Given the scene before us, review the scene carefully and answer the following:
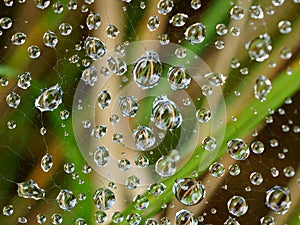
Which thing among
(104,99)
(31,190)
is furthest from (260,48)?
(31,190)

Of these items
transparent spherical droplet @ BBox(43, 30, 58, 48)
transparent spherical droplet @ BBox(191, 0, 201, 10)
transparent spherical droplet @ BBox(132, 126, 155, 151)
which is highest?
transparent spherical droplet @ BBox(191, 0, 201, 10)

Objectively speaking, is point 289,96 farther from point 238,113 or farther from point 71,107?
point 71,107

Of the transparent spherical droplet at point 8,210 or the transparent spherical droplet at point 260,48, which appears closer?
the transparent spherical droplet at point 260,48

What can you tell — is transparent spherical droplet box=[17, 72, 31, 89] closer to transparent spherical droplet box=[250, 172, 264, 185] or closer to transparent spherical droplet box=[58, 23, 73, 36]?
transparent spherical droplet box=[58, 23, 73, 36]

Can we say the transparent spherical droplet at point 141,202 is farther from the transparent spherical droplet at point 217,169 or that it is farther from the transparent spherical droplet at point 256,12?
the transparent spherical droplet at point 256,12

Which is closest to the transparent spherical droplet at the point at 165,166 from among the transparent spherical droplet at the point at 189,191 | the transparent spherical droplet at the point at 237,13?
the transparent spherical droplet at the point at 189,191

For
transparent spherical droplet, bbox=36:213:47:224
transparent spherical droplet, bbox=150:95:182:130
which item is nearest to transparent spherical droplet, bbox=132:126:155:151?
transparent spherical droplet, bbox=150:95:182:130

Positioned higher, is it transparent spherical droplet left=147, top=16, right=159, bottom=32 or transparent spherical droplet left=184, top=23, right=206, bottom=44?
transparent spherical droplet left=147, top=16, right=159, bottom=32

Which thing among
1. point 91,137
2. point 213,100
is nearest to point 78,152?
point 91,137
